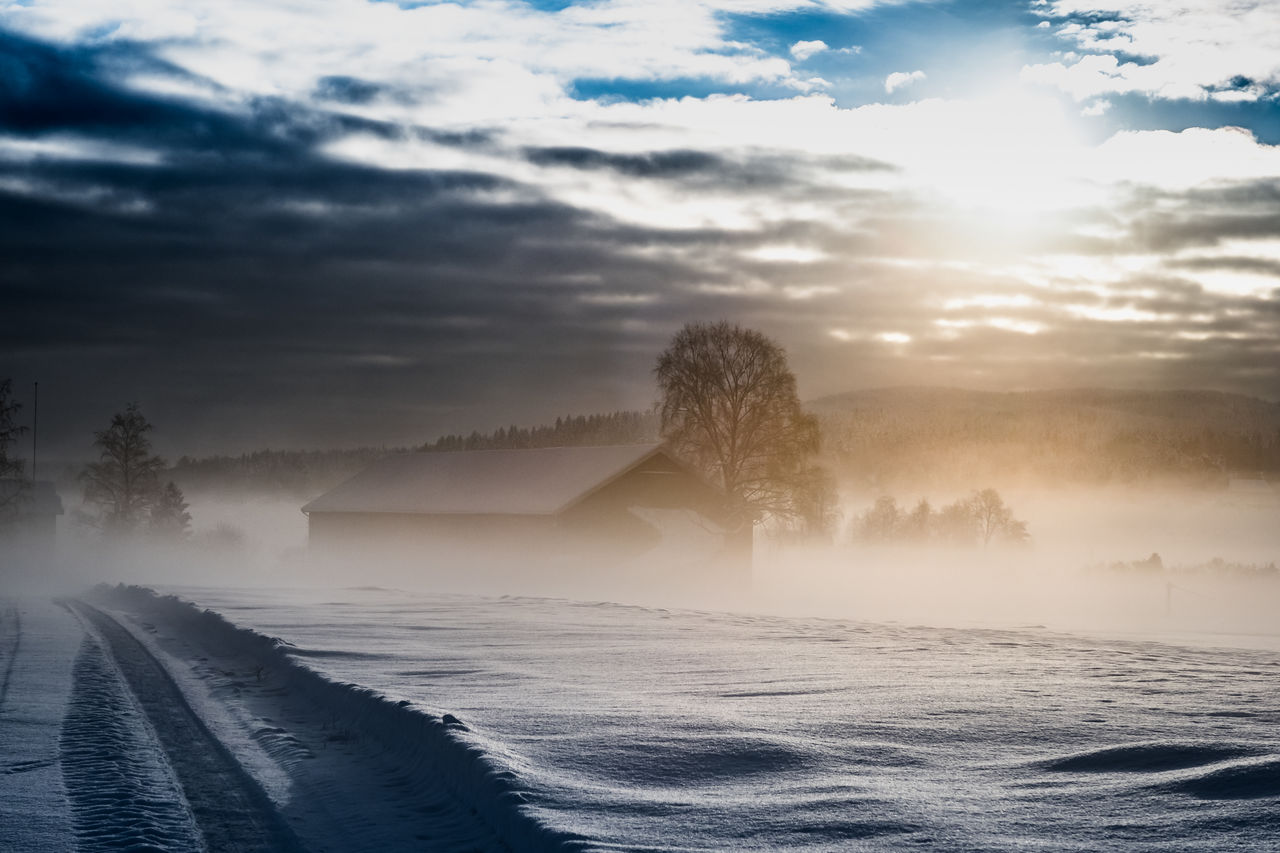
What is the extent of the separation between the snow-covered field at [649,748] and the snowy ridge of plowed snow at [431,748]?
0.09 feet

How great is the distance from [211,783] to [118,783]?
0.55m

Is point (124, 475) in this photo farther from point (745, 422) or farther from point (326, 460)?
point (326, 460)

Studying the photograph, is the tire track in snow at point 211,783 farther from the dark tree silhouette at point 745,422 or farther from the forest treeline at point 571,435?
the forest treeline at point 571,435

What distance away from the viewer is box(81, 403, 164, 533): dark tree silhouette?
72312 millimetres

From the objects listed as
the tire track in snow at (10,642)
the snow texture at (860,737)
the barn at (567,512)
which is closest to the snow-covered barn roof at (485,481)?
the barn at (567,512)

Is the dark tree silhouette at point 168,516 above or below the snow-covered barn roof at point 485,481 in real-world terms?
below

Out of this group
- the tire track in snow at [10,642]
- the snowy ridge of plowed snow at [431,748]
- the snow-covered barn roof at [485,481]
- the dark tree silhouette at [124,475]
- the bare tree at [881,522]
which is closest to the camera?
the snowy ridge of plowed snow at [431,748]

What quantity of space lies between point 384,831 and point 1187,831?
409cm

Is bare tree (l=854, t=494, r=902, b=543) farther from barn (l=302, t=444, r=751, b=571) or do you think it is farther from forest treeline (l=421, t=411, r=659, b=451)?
barn (l=302, t=444, r=751, b=571)

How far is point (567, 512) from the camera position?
42.7 metres

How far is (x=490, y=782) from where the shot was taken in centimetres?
671

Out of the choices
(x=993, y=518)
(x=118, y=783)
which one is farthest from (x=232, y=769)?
(x=993, y=518)

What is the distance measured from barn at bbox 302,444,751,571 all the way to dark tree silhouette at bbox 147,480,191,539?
2987 cm

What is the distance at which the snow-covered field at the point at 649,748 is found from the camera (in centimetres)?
602
